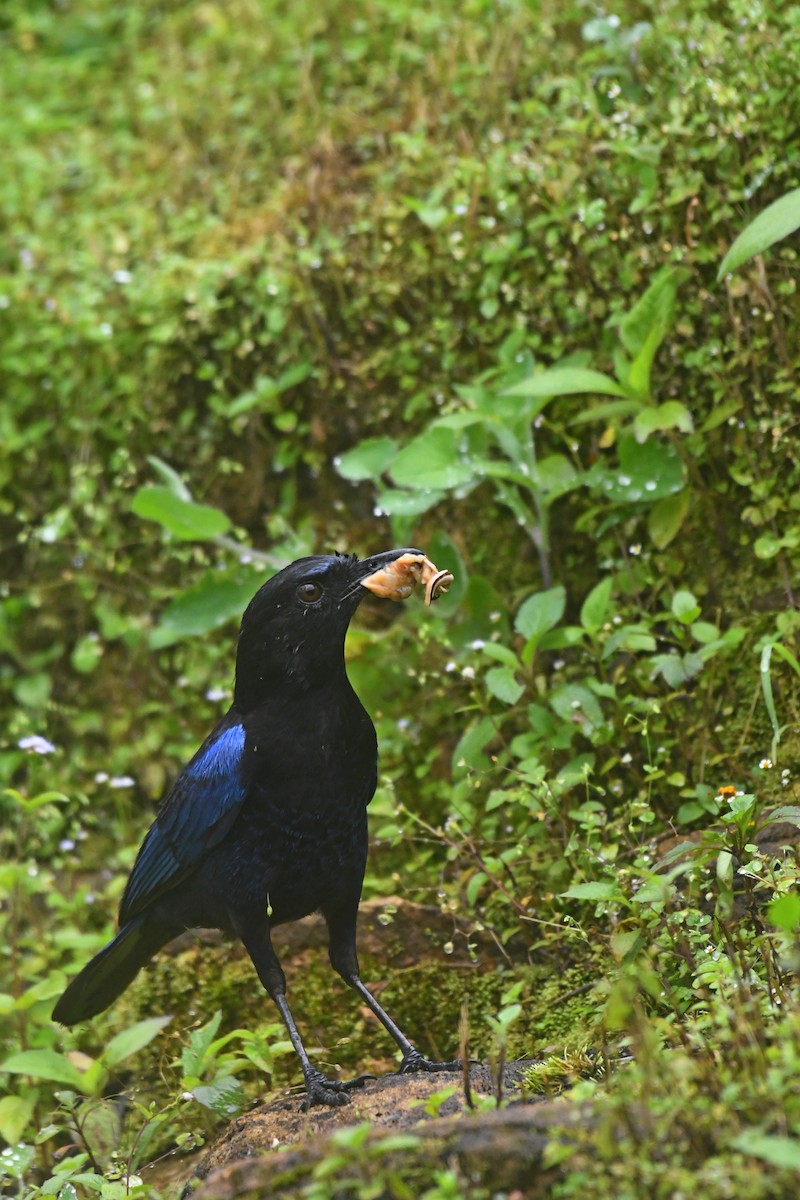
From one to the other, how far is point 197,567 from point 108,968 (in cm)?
219

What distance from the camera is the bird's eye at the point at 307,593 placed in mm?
3697

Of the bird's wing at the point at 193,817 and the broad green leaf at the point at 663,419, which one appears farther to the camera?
the broad green leaf at the point at 663,419

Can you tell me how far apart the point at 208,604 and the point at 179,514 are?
1.24ft

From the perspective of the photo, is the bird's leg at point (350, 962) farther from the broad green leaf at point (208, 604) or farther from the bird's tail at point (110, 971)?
the broad green leaf at point (208, 604)

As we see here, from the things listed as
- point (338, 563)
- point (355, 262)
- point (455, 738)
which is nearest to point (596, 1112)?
point (338, 563)

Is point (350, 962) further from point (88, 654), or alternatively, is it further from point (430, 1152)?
point (88, 654)

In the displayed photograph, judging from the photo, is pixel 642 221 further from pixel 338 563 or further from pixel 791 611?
pixel 338 563

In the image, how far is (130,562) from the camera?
19.7 ft

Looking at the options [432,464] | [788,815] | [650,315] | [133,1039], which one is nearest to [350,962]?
[133,1039]

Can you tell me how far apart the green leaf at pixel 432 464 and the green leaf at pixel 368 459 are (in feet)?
0.96

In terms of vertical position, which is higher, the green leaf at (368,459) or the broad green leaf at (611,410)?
the broad green leaf at (611,410)

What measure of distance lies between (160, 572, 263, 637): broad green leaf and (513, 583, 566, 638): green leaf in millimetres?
1260

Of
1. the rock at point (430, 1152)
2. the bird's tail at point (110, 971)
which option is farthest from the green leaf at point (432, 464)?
the rock at point (430, 1152)

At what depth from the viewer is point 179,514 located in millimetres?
5270
